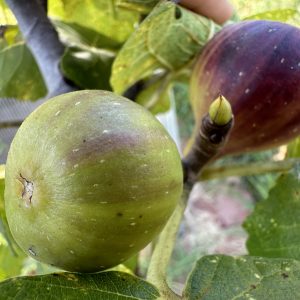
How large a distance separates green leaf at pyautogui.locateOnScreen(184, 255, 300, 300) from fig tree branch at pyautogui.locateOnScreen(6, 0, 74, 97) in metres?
0.32

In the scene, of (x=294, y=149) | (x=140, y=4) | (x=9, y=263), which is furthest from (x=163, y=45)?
(x=9, y=263)

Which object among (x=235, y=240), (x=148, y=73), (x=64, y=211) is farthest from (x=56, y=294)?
(x=235, y=240)

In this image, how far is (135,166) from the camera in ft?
1.35

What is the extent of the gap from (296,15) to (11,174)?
0.44 meters

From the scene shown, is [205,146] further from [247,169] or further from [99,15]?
[99,15]

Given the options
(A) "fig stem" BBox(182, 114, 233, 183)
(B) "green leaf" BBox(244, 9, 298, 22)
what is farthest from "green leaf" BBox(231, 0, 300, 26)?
(A) "fig stem" BBox(182, 114, 233, 183)

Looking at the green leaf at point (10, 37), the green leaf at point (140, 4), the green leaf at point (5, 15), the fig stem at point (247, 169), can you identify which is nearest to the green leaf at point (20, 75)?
the green leaf at point (10, 37)

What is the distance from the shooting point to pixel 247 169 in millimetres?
717

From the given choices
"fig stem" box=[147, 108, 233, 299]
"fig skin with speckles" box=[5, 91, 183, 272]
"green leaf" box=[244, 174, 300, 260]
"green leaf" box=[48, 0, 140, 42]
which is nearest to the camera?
"fig skin with speckles" box=[5, 91, 183, 272]

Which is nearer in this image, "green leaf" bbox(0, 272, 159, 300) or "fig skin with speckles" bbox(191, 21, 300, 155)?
"green leaf" bbox(0, 272, 159, 300)

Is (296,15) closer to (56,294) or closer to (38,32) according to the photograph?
(38,32)

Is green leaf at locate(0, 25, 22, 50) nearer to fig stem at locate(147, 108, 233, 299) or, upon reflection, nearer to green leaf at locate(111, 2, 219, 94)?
green leaf at locate(111, 2, 219, 94)

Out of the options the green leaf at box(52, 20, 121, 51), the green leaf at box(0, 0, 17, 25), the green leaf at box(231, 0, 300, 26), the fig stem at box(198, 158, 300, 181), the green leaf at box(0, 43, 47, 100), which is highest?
the green leaf at box(0, 0, 17, 25)

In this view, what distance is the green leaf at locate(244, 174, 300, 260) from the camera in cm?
61
